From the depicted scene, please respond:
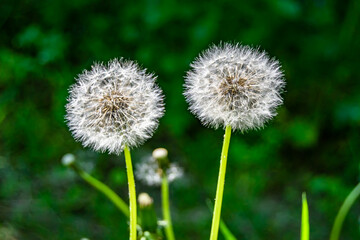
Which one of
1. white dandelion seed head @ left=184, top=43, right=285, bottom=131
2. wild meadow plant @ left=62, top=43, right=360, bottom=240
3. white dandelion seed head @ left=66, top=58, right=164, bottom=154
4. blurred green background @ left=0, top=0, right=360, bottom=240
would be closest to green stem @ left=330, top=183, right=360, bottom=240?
wild meadow plant @ left=62, top=43, right=360, bottom=240

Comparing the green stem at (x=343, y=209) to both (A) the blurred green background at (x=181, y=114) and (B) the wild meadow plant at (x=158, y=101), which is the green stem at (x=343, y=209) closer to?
(B) the wild meadow plant at (x=158, y=101)

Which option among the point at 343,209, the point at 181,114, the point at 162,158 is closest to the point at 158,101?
the point at 162,158

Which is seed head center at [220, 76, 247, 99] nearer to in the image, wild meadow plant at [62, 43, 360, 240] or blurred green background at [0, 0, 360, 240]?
wild meadow plant at [62, 43, 360, 240]

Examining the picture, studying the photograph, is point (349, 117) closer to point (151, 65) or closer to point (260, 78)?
point (151, 65)

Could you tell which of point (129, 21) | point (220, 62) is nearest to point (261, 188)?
point (129, 21)

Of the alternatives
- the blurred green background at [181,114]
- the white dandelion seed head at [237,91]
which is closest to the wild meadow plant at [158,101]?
the white dandelion seed head at [237,91]

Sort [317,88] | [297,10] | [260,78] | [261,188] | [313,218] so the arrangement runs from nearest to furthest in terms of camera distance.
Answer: [260,78], [297,10], [313,218], [261,188], [317,88]
